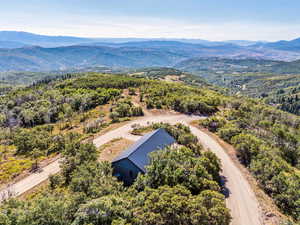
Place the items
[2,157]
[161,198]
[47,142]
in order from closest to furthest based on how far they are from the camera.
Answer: [161,198], [2,157], [47,142]

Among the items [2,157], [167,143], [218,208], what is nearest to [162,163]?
[218,208]

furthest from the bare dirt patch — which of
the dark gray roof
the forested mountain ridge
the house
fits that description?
the house

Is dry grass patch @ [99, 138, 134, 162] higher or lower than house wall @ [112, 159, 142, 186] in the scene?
lower

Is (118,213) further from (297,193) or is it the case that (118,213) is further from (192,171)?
(297,193)

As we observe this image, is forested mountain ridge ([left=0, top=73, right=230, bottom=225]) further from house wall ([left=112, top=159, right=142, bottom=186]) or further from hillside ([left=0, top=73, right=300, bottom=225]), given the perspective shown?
house wall ([left=112, top=159, right=142, bottom=186])

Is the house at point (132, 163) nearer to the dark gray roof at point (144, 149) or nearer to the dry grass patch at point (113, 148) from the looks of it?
the dark gray roof at point (144, 149)

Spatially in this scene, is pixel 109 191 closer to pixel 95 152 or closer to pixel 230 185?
pixel 95 152

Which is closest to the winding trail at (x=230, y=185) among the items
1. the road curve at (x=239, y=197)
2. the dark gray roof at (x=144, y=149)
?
the road curve at (x=239, y=197)

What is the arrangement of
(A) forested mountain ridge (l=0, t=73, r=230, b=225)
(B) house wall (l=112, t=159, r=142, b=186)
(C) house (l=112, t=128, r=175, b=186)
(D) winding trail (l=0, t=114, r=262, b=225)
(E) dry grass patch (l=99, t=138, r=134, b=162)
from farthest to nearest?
(E) dry grass patch (l=99, t=138, r=134, b=162) → (B) house wall (l=112, t=159, r=142, b=186) → (C) house (l=112, t=128, r=175, b=186) → (D) winding trail (l=0, t=114, r=262, b=225) → (A) forested mountain ridge (l=0, t=73, r=230, b=225)
